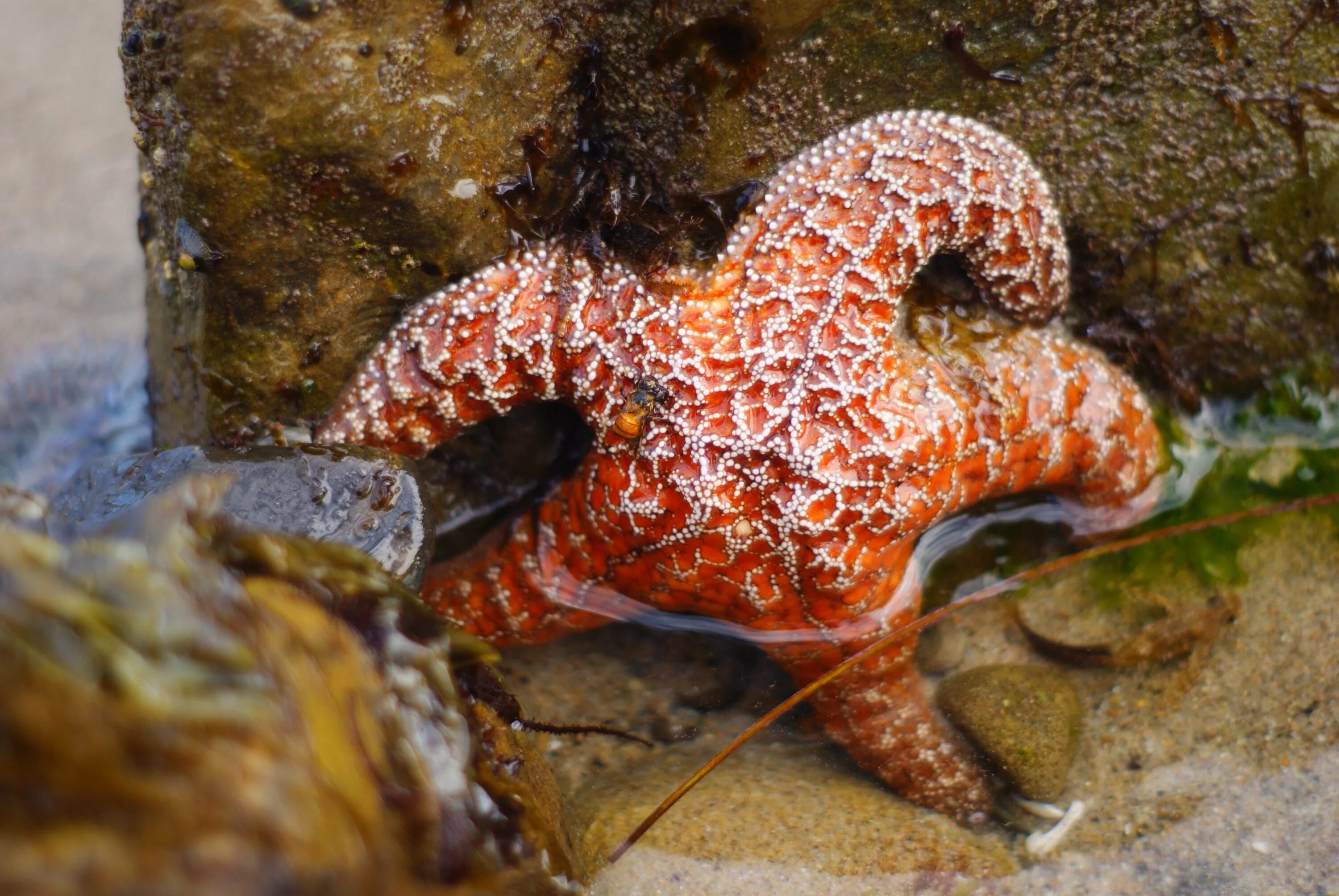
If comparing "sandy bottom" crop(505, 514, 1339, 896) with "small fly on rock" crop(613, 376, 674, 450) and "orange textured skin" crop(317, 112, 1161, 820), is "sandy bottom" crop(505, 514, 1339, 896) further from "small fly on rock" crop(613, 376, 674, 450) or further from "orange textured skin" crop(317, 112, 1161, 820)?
"small fly on rock" crop(613, 376, 674, 450)

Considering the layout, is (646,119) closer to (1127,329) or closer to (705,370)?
(705,370)

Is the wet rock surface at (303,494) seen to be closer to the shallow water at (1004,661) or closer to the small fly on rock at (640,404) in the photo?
the small fly on rock at (640,404)

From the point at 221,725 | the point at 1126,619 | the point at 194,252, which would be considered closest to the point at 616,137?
the point at 194,252

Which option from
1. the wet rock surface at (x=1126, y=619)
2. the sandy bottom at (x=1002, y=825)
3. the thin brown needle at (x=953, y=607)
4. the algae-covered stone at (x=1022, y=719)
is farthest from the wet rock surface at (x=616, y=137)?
the algae-covered stone at (x=1022, y=719)

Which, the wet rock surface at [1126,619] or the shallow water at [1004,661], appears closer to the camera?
the shallow water at [1004,661]

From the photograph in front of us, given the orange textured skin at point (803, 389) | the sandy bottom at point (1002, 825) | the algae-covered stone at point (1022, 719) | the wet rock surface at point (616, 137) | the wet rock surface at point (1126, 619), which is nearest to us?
the wet rock surface at point (616, 137)

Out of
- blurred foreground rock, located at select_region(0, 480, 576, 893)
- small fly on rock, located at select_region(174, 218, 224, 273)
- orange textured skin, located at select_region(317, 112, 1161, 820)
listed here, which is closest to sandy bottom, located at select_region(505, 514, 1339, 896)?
orange textured skin, located at select_region(317, 112, 1161, 820)
